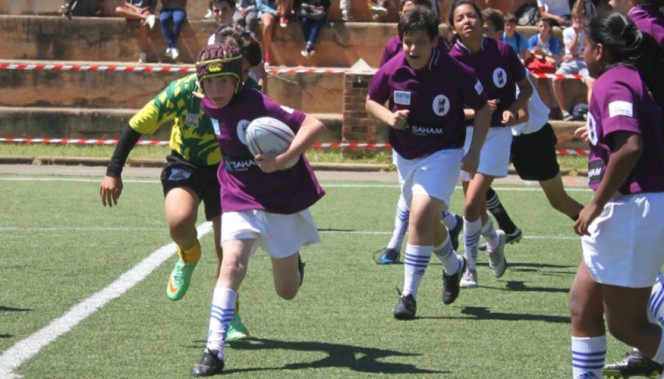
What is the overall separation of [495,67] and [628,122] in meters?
4.14

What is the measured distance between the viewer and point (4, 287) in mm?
9008

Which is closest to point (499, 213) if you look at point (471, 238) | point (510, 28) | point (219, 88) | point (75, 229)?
point (471, 238)

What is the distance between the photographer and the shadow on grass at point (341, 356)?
6.73 metres

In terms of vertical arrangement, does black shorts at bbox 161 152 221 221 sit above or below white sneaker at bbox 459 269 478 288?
above

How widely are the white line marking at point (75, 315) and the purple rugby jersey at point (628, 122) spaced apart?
306 centimetres

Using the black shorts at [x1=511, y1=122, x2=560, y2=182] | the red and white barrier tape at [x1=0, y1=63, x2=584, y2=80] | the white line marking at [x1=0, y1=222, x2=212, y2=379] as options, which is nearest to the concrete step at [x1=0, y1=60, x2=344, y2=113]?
the red and white barrier tape at [x1=0, y1=63, x2=584, y2=80]

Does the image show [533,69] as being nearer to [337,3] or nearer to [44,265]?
[337,3]

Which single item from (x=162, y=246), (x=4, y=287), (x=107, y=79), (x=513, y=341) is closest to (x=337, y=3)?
(x=107, y=79)

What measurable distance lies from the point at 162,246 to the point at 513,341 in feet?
14.3

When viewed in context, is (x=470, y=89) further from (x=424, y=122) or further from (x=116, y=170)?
(x=116, y=170)

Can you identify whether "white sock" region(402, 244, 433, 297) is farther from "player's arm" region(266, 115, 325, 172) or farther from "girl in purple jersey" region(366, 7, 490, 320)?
"player's arm" region(266, 115, 325, 172)

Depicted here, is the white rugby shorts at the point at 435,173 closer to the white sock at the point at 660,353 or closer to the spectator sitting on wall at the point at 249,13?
the white sock at the point at 660,353

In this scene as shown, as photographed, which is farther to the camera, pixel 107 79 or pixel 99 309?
pixel 107 79

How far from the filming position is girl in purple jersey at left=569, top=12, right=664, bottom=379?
535 cm
